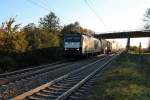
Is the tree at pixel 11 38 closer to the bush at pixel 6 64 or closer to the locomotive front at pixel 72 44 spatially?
the locomotive front at pixel 72 44

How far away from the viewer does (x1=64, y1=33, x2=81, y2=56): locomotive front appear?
148 feet

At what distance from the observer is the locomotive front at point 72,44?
45062mm

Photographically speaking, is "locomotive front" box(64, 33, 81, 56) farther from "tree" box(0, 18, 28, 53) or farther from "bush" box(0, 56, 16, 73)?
"bush" box(0, 56, 16, 73)

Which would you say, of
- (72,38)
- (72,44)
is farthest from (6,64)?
(72,38)

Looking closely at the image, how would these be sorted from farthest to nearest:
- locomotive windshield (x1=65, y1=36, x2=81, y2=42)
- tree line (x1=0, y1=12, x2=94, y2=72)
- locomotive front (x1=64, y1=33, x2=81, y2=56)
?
locomotive windshield (x1=65, y1=36, x2=81, y2=42) < locomotive front (x1=64, y1=33, x2=81, y2=56) < tree line (x1=0, y1=12, x2=94, y2=72)

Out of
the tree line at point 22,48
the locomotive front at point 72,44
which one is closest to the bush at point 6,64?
the tree line at point 22,48

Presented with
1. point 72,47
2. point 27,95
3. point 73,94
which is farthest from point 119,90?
point 72,47

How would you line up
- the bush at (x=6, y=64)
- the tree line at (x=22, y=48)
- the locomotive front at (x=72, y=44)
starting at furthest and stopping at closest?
the locomotive front at (x=72, y=44)
the tree line at (x=22, y=48)
the bush at (x=6, y=64)

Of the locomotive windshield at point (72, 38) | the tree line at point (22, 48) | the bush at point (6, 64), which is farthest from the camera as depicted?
the locomotive windshield at point (72, 38)

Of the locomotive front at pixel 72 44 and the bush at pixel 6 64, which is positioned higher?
the locomotive front at pixel 72 44

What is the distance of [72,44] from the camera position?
150 feet

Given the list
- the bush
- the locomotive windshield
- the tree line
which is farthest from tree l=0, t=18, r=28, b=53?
the bush

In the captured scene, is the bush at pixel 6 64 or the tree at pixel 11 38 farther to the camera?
the tree at pixel 11 38

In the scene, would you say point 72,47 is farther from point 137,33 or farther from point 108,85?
point 137,33
